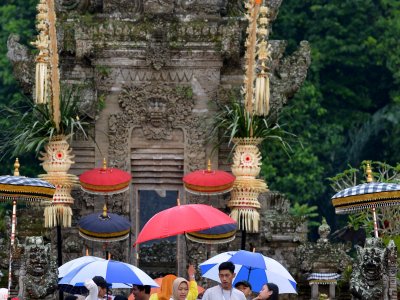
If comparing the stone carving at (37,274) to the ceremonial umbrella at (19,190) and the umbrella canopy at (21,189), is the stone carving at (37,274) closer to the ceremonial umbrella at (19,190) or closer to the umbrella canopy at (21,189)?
the ceremonial umbrella at (19,190)

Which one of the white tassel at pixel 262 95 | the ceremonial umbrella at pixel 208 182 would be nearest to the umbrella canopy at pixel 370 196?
the ceremonial umbrella at pixel 208 182

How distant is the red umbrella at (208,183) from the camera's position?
35.9 meters

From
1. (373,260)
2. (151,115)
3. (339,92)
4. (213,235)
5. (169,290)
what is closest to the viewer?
(169,290)

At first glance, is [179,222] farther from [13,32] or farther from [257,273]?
[13,32]

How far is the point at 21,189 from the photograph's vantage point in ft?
103

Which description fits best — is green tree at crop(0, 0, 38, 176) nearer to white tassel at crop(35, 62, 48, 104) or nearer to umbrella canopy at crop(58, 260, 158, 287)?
white tassel at crop(35, 62, 48, 104)

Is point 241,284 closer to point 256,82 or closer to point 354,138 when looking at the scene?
point 256,82

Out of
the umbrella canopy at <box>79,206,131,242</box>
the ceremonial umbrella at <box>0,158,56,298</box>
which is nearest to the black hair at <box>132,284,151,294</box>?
the ceremonial umbrella at <box>0,158,56,298</box>

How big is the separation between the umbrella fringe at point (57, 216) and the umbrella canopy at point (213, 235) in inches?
84.8

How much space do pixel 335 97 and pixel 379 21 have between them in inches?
86.8

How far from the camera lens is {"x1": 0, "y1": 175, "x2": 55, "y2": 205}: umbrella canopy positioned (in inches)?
1237

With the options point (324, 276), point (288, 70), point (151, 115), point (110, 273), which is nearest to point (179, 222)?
point (110, 273)

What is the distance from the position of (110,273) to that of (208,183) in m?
6.00

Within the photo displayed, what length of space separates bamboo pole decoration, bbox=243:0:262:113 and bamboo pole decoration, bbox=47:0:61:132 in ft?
9.85
